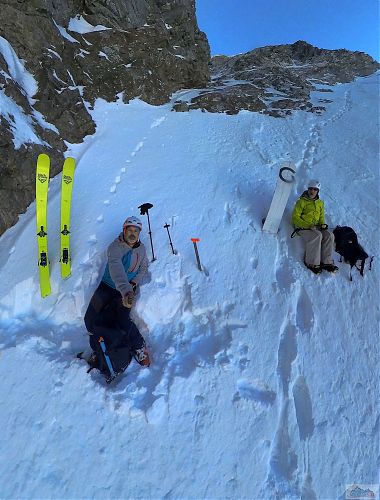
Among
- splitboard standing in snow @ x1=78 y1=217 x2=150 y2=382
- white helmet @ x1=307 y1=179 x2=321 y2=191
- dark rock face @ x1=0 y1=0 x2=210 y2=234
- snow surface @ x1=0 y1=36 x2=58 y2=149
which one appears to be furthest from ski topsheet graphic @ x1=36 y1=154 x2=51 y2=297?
white helmet @ x1=307 y1=179 x2=321 y2=191

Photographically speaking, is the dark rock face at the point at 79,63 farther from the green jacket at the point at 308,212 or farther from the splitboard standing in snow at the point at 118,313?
the green jacket at the point at 308,212

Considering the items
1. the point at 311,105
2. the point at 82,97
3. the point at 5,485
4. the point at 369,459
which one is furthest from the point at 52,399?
the point at 311,105

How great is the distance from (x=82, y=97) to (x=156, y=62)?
7.48 m

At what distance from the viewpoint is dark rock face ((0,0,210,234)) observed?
7957 mm

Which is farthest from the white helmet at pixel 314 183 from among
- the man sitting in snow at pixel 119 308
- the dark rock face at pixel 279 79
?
the dark rock face at pixel 279 79

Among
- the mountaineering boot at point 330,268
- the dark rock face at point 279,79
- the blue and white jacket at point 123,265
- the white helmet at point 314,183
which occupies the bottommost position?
the blue and white jacket at point 123,265

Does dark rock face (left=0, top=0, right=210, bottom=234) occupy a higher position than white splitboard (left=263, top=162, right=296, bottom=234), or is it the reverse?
dark rock face (left=0, top=0, right=210, bottom=234)

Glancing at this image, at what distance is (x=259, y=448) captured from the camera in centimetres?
375

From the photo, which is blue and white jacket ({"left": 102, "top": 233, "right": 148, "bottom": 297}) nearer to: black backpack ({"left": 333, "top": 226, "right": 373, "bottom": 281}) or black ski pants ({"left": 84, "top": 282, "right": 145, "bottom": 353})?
black ski pants ({"left": 84, "top": 282, "right": 145, "bottom": 353})

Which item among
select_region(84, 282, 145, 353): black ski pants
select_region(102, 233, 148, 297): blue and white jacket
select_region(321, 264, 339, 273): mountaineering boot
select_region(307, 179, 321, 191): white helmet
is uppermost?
select_region(307, 179, 321, 191): white helmet

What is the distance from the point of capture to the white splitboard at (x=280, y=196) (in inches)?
239

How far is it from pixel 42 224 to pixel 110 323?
263cm

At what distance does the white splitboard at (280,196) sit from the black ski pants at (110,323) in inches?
139

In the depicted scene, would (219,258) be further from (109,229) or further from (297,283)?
(109,229)
